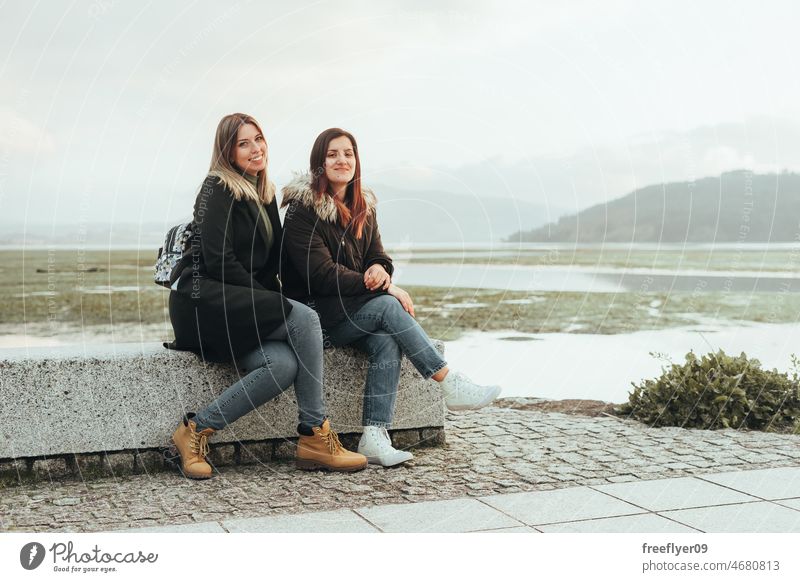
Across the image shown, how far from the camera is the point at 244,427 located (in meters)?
4.58

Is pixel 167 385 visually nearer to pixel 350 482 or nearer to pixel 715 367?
pixel 350 482

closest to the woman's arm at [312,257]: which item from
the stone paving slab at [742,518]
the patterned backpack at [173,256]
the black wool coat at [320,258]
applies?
the black wool coat at [320,258]

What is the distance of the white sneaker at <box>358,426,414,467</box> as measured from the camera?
4473mm

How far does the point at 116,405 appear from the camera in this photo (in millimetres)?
4355

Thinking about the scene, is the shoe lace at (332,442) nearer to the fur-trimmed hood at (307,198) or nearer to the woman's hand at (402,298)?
the woman's hand at (402,298)

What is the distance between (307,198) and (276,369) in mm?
835

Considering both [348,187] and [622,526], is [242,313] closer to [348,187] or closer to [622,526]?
[348,187]

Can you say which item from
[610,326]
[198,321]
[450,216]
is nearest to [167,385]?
[198,321]

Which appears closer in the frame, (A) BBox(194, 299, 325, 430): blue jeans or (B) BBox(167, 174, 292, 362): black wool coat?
(B) BBox(167, 174, 292, 362): black wool coat

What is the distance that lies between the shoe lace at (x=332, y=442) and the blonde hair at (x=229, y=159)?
117 cm

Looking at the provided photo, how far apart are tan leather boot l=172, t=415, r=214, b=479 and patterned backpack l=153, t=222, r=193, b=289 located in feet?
2.26

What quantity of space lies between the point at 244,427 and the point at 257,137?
4.76 feet

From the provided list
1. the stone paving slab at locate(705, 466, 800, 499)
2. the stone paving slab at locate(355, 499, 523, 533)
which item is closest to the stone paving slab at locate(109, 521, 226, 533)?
the stone paving slab at locate(355, 499, 523, 533)

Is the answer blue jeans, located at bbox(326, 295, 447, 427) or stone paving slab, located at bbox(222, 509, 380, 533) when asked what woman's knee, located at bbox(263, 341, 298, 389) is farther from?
stone paving slab, located at bbox(222, 509, 380, 533)
